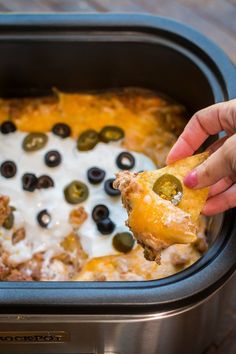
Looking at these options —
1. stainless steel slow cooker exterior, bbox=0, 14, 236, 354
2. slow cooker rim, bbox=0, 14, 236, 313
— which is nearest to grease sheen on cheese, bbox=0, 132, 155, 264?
stainless steel slow cooker exterior, bbox=0, 14, 236, 354

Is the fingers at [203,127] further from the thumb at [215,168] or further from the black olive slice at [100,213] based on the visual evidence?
the black olive slice at [100,213]

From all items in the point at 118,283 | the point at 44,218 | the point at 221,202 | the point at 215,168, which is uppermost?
the point at 215,168

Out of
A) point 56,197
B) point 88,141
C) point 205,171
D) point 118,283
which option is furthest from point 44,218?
point 205,171

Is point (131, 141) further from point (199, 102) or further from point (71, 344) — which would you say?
point (71, 344)

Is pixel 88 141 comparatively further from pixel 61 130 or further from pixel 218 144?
pixel 218 144

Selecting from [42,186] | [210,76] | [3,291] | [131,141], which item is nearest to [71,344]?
[3,291]

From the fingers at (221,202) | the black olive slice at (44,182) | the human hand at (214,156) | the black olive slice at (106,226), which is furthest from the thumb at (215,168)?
the black olive slice at (44,182)
